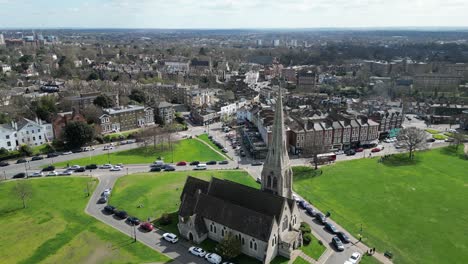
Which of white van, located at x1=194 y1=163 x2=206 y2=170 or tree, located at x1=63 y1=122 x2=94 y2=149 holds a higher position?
tree, located at x1=63 y1=122 x2=94 y2=149

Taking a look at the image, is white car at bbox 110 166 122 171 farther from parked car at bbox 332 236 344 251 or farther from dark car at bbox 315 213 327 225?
parked car at bbox 332 236 344 251

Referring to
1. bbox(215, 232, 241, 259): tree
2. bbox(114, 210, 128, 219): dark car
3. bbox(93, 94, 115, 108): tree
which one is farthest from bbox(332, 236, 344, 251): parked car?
bbox(93, 94, 115, 108): tree

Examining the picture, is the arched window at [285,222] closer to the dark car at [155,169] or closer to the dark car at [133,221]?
the dark car at [133,221]

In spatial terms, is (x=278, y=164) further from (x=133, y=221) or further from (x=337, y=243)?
(x=133, y=221)

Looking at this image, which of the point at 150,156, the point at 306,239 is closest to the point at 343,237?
the point at 306,239

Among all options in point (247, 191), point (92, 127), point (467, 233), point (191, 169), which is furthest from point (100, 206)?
point (467, 233)

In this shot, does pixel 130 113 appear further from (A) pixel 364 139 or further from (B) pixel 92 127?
(A) pixel 364 139

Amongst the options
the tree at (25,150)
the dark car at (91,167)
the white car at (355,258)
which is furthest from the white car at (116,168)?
the white car at (355,258)
